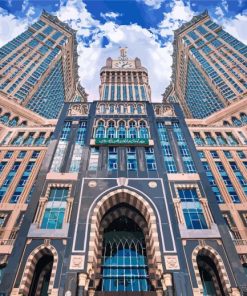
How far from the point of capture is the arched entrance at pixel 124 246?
22.3 m

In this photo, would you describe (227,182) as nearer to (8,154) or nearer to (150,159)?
(150,159)

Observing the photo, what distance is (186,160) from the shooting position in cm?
3089

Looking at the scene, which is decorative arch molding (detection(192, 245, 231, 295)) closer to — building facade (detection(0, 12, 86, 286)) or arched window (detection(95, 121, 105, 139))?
building facade (detection(0, 12, 86, 286))

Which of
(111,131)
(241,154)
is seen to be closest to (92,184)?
(111,131)

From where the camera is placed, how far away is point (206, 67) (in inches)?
2810

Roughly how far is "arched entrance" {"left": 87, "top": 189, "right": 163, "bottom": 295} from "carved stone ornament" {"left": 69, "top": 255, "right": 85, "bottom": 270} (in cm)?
65

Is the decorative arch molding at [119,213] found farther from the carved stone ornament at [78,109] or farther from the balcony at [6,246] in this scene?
the carved stone ornament at [78,109]

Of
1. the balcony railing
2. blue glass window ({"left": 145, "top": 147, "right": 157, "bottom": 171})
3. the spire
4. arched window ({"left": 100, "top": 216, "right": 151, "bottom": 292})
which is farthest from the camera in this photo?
the spire

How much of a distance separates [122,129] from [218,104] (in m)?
39.6

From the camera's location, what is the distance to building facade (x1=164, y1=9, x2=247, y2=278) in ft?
103

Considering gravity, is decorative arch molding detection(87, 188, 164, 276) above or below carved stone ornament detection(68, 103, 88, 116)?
below

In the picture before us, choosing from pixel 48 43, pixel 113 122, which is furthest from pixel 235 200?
pixel 48 43

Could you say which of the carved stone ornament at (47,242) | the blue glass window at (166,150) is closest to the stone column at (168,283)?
the carved stone ornament at (47,242)

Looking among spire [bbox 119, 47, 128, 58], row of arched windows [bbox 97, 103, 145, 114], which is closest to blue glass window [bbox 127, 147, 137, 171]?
row of arched windows [bbox 97, 103, 145, 114]
